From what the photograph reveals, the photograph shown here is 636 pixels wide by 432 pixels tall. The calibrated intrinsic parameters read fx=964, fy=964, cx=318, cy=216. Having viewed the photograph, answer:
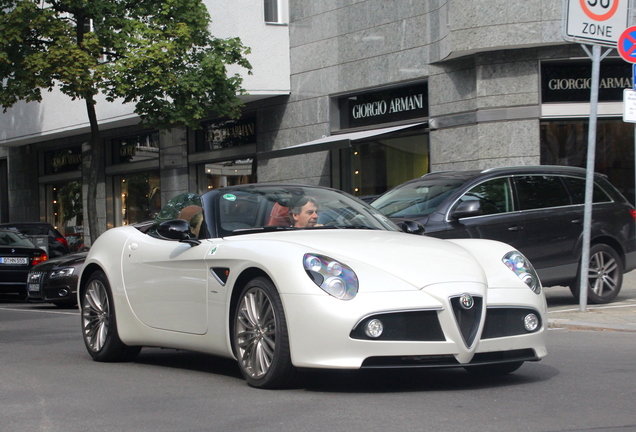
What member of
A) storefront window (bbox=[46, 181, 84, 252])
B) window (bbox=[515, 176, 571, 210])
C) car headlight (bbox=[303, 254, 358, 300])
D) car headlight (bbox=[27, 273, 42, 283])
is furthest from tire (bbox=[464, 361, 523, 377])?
storefront window (bbox=[46, 181, 84, 252])

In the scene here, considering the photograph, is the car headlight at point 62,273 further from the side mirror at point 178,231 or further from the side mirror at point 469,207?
the side mirror at point 178,231

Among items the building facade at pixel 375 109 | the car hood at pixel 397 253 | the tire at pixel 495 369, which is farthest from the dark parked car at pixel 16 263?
the tire at pixel 495 369

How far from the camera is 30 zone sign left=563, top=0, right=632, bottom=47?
416 inches

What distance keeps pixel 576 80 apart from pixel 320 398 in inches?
569

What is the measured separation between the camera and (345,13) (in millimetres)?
22453

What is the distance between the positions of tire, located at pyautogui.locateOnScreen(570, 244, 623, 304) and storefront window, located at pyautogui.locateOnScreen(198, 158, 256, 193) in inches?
586

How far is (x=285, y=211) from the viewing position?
264 inches

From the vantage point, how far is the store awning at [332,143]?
67.0ft

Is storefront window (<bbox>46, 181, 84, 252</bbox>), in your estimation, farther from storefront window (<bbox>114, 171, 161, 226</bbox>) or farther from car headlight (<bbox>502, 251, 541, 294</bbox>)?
car headlight (<bbox>502, 251, 541, 294</bbox>)

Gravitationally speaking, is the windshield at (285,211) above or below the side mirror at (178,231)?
above

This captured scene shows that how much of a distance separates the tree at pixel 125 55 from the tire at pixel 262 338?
14.8 meters

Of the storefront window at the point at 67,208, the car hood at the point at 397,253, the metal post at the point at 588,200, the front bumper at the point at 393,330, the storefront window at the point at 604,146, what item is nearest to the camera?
the front bumper at the point at 393,330

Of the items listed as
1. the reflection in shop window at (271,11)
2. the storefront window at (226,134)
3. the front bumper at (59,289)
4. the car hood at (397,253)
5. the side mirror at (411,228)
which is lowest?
the front bumper at (59,289)

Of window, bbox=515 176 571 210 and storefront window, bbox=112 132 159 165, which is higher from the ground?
storefront window, bbox=112 132 159 165
